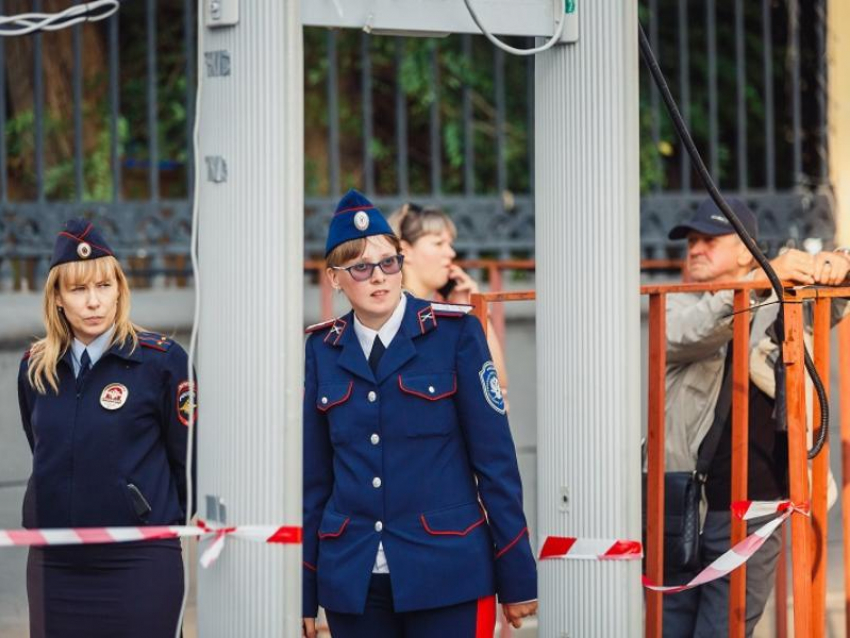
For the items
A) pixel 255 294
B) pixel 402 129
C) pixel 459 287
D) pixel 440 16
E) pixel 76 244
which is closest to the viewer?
pixel 255 294

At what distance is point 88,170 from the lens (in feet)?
28.0

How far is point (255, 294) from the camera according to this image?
2.92 metres

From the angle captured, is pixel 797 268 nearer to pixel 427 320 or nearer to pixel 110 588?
pixel 427 320

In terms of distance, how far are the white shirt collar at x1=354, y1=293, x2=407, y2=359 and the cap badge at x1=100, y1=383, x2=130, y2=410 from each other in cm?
73

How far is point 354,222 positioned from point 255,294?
0.85 m

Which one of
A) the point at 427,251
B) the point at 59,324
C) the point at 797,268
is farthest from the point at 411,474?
the point at 427,251

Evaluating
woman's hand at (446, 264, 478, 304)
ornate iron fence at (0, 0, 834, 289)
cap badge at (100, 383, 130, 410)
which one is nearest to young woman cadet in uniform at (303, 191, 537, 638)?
cap badge at (100, 383, 130, 410)

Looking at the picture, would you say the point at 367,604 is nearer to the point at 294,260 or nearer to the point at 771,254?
the point at 294,260

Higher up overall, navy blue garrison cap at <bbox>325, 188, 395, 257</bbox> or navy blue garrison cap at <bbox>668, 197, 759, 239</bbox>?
navy blue garrison cap at <bbox>668, 197, 759, 239</bbox>

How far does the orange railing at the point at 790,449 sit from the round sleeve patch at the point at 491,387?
0.85 meters

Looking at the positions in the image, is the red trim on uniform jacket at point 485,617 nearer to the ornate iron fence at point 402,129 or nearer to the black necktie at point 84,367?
the black necktie at point 84,367

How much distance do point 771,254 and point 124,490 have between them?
5.16 m

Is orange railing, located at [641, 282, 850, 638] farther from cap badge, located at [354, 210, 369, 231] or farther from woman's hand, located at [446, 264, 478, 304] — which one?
woman's hand, located at [446, 264, 478, 304]

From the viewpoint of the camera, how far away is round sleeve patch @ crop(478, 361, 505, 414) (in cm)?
375
